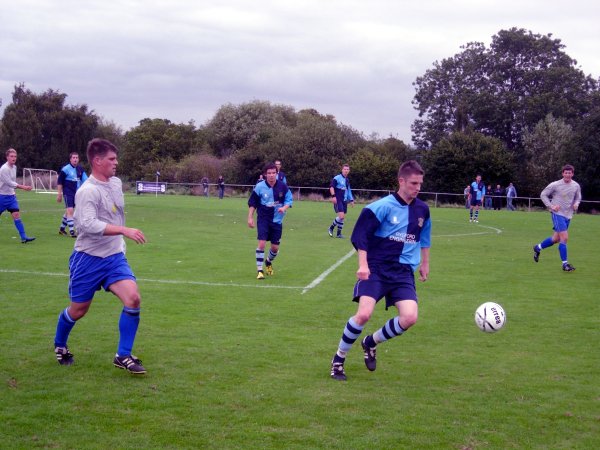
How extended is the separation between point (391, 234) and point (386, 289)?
0.53 m

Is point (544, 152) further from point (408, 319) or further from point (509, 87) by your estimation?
point (408, 319)

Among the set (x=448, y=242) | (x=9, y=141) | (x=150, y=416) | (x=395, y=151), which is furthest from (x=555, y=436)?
(x=9, y=141)

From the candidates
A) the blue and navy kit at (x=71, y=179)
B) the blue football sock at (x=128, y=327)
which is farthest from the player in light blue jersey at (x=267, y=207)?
the blue and navy kit at (x=71, y=179)

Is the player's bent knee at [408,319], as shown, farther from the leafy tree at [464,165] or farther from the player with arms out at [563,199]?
the leafy tree at [464,165]

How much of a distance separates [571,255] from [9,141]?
72767mm

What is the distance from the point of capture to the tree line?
58000 millimetres

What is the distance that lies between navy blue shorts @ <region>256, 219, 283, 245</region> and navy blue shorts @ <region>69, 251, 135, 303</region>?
671 centimetres

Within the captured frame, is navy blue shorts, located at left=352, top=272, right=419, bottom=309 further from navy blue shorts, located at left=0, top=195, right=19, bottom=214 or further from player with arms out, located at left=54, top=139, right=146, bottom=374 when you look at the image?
navy blue shorts, located at left=0, top=195, right=19, bottom=214

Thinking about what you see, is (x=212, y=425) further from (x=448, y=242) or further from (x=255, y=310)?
(x=448, y=242)

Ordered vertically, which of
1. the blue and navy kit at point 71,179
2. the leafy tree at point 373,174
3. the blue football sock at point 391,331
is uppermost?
the leafy tree at point 373,174

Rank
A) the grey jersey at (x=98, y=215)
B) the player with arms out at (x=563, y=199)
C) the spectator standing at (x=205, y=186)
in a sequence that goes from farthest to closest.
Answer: the spectator standing at (x=205, y=186) < the player with arms out at (x=563, y=199) < the grey jersey at (x=98, y=215)

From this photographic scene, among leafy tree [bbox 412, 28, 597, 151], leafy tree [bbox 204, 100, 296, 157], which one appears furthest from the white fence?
leafy tree [bbox 412, 28, 597, 151]

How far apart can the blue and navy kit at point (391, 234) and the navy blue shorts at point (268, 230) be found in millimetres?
6618

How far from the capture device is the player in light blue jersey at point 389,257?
6.86 m
